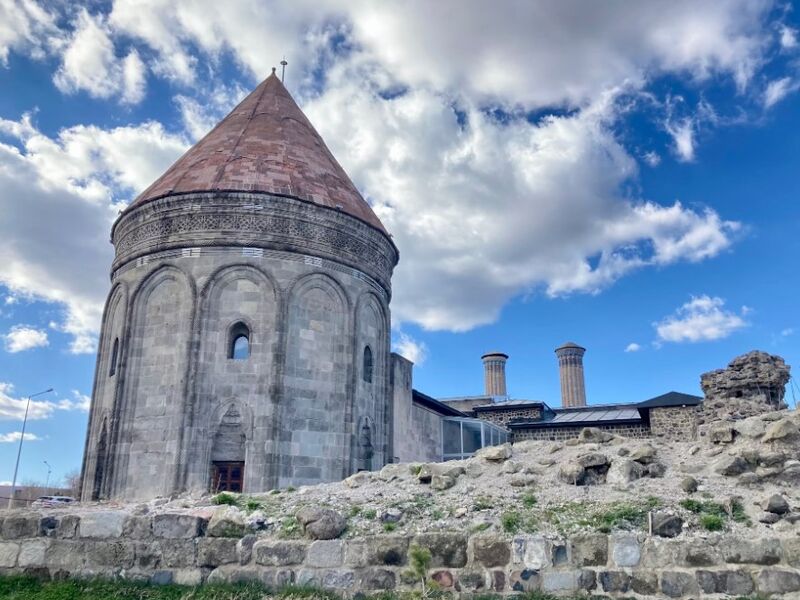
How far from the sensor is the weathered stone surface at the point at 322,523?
6898mm

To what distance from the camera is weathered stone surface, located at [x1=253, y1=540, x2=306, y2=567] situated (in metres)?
6.81

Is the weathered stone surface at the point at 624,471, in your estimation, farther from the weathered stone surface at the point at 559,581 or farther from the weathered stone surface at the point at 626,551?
the weathered stone surface at the point at 559,581

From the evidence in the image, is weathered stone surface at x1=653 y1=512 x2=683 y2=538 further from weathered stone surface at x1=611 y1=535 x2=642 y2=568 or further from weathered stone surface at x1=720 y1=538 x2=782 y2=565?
weathered stone surface at x1=720 y1=538 x2=782 y2=565

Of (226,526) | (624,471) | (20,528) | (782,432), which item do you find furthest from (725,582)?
(20,528)

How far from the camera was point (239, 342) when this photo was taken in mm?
15055

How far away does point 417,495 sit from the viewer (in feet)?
24.7

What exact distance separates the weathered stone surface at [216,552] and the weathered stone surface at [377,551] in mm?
1231

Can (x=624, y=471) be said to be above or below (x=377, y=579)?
above

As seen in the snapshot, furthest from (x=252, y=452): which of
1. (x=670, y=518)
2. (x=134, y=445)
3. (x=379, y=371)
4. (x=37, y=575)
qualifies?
(x=670, y=518)

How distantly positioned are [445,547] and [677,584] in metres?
2.09

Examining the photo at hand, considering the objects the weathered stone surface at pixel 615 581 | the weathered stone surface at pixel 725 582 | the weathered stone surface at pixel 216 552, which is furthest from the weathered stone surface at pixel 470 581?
the weathered stone surface at pixel 216 552

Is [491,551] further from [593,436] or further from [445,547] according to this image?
[593,436]

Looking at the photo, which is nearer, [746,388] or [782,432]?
[782,432]

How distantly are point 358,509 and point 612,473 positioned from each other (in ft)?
9.23
